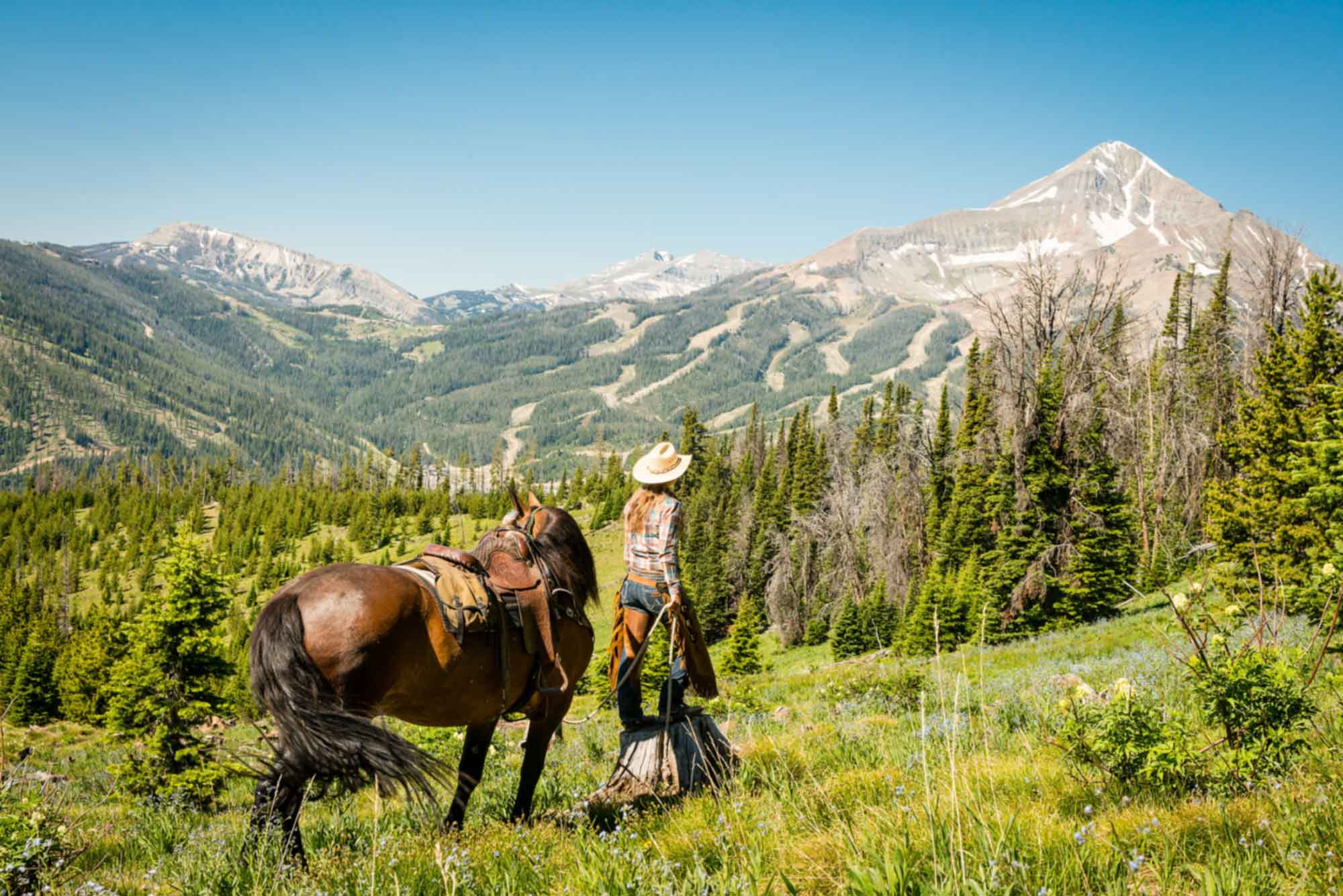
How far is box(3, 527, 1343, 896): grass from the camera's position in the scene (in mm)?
2666

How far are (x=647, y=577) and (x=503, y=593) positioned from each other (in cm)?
116

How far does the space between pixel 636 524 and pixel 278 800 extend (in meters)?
3.05

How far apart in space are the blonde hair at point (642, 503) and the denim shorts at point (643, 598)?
0.44 meters

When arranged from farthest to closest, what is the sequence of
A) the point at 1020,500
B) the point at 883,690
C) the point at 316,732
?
the point at 1020,500 < the point at 883,690 < the point at 316,732

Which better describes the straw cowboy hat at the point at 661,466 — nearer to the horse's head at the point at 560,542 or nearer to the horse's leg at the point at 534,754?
the horse's head at the point at 560,542

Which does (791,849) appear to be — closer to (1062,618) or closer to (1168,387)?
(1062,618)

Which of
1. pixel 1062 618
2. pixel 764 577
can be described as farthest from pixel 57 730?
pixel 1062 618

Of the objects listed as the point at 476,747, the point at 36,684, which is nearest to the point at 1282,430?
the point at 476,747

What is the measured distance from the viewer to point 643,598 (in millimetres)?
5910

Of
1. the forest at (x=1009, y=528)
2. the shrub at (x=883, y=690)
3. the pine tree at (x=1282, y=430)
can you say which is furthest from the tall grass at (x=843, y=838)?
the pine tree at (x=1282, y=430)

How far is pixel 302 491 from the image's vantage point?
134000 millimetres

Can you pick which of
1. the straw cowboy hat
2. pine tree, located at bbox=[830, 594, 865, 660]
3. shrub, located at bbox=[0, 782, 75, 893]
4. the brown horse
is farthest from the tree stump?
pine tree, located at bbox=[830, 594, 865, 660]

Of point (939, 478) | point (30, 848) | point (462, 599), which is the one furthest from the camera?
point (939, 478)

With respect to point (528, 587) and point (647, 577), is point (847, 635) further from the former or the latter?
point (528, 587)
